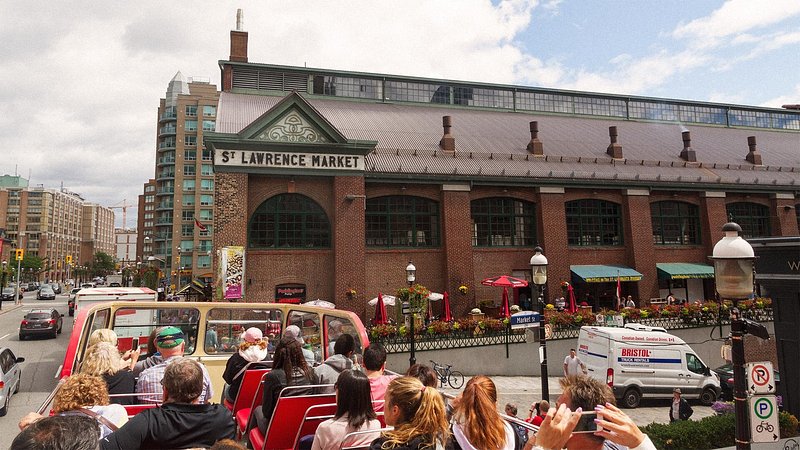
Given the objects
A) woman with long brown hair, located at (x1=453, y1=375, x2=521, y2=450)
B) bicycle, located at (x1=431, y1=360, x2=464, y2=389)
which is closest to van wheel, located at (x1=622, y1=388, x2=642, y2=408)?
bicycle, located at (x1=431, y1=360, x2=464, y2=389)

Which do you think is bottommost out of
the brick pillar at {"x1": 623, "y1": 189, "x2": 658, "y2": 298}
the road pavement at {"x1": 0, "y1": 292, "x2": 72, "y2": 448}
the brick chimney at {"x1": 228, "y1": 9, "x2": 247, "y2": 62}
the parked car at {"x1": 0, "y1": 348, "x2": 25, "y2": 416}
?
the road pavement at {"x1": 0, "y1": 292, "x2": 72, "y2": 448}

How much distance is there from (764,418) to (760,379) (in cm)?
49

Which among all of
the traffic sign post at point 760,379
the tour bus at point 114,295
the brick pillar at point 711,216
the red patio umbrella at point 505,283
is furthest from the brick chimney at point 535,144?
the traffic sign post at point 760,379

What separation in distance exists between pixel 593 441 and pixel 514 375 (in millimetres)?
18231

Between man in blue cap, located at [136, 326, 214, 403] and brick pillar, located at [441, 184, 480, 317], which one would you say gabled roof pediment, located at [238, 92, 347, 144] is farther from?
man in blue cap, located at [136, 326, 214, 403]

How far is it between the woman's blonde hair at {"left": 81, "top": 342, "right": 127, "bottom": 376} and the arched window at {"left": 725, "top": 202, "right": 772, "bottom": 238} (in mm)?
36829

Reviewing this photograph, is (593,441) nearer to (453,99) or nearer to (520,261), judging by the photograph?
(520,261)

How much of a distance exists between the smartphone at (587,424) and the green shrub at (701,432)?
24.4 feet

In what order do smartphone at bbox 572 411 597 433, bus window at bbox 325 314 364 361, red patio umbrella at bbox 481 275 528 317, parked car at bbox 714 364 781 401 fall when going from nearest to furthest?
1. smartphone at bbox 572 411 597 433
2. bus window at bbox 325 314 364 361
3. parked car at bbox 714 364 781 401
4. red patio umbrella at bbox 481 275 528 317

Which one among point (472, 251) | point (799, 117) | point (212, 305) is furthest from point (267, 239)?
point (799, 117)

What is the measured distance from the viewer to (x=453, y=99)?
120 ft

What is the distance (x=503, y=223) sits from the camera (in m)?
27.9

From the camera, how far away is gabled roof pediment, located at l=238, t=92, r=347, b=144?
2302 cm

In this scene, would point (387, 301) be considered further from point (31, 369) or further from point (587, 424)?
point (587, 424)
